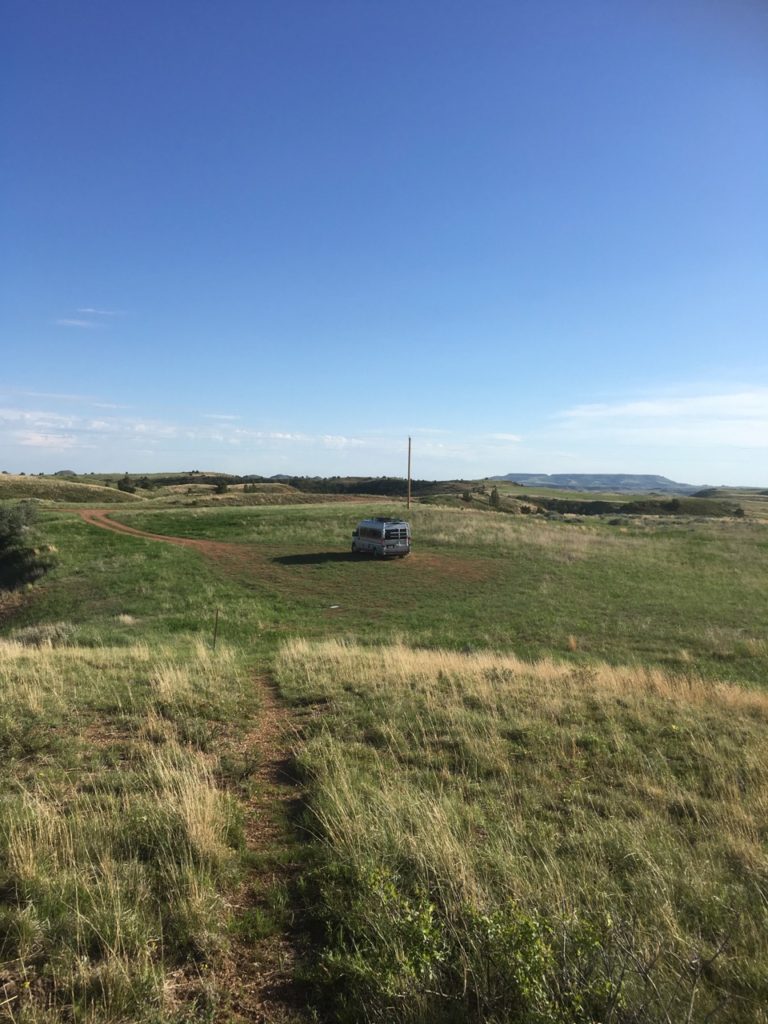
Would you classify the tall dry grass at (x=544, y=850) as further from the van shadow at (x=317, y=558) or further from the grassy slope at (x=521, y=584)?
the van shadow at (x=317, y=558)

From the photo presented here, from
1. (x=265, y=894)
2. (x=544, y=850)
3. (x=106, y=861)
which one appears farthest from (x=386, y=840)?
(x=106, y=861)

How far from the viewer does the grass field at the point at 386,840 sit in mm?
3102

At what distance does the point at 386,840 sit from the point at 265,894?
989mm

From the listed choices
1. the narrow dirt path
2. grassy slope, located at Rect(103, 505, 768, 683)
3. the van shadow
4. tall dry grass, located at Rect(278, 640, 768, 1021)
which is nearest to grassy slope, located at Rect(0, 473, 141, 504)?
grassy slope, located at Rect(103, 505, 768, 683)

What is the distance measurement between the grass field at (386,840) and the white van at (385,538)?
1822 cm

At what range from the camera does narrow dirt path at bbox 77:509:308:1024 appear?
3.18 m

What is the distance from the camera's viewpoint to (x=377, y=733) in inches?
307

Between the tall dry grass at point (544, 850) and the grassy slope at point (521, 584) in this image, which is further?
the grassy slope at point (521, 584)

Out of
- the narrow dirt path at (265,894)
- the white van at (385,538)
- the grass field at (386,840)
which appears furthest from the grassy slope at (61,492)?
the narrow dirt path at (265,894)

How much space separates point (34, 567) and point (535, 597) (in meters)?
27.1

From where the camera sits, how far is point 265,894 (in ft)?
13.6

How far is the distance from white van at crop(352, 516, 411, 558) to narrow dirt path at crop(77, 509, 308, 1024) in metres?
24.6

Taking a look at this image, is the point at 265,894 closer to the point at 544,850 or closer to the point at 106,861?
the point at 106,861

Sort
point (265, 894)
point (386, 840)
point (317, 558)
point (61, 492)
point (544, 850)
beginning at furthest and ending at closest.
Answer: point (61, 492)
point (317, 558)
point (544, 850)
point (386, 840)
point (265, 894)
